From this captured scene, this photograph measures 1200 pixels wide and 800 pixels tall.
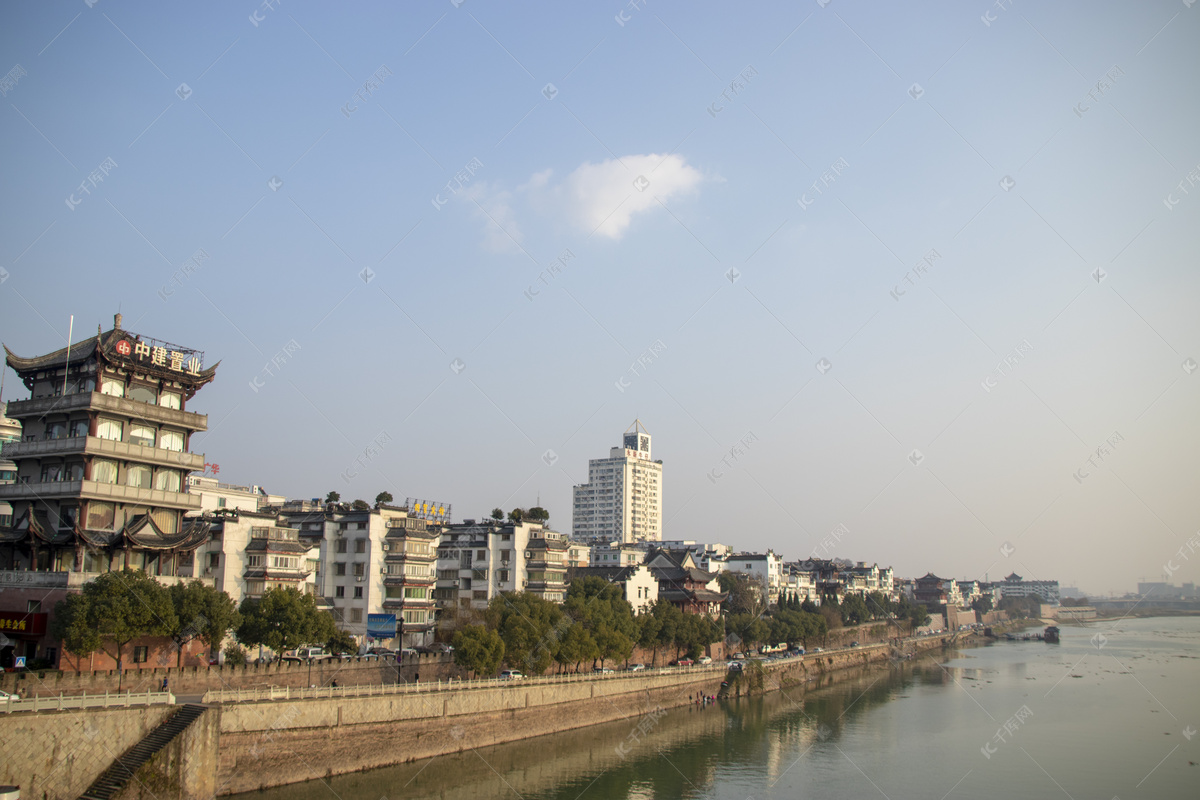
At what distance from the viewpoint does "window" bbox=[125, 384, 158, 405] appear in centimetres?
5246

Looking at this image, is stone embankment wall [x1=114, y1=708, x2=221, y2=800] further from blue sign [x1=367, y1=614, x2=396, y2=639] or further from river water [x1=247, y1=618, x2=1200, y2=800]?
blue sign [x1=367, y1=614, x2=396, y2=639]

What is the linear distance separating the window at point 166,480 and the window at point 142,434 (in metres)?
1.97

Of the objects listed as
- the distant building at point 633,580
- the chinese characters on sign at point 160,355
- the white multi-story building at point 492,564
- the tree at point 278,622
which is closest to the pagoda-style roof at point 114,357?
the chinese characters on sign at point 160,355

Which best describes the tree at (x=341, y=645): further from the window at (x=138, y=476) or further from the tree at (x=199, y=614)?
the window at (x=138, y=476)

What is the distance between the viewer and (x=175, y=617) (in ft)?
147

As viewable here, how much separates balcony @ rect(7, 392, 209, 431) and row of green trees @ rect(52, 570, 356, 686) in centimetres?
1063

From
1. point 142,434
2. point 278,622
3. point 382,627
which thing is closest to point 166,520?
point 142,434

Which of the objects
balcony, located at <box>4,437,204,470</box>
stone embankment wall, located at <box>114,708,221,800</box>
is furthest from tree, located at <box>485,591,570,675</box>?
stone embankment wall, located at <box>114,708,221,800</box>

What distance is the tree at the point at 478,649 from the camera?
5522 centimetres

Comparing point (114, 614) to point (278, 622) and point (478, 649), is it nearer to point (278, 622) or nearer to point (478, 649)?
point (278, 622)

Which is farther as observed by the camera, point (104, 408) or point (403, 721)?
point (104, 408)

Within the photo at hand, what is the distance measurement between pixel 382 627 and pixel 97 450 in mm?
25086

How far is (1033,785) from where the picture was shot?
4859cm

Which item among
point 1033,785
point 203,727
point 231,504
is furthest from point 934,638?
point 203,727
